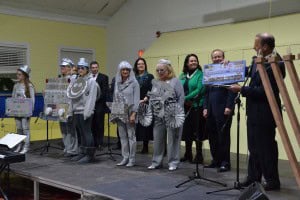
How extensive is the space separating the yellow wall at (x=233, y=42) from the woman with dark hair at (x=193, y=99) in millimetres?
1245

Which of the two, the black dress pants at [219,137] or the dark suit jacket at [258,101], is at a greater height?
the dark suit jacket at [258,101]

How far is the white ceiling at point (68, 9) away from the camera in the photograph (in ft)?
24.9

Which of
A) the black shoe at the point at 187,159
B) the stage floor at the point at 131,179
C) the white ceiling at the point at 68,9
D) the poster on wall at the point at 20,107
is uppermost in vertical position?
the white ceiling at the point at 68,9

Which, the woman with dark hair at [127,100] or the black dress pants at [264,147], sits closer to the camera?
the black dress pants at [264,147]

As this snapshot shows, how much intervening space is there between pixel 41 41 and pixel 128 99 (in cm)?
390

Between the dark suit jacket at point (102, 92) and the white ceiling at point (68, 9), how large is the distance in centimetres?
257

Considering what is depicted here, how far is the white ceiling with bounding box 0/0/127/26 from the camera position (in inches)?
299

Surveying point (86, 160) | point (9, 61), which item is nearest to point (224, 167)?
point (86, 160)

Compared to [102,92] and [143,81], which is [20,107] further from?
[143,81]

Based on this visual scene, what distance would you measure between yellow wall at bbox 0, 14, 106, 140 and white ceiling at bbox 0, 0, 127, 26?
4.8 inches

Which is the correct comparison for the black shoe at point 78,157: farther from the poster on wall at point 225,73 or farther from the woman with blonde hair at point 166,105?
the poster on wall at point 225,73

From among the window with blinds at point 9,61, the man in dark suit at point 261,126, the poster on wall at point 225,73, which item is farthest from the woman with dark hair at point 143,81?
the window with blinds at point 9,61

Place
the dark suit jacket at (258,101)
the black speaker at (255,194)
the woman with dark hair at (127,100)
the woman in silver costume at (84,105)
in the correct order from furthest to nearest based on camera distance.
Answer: the woman in silver costume at (84,105)
the woman with dark hair at (127,100)
the dark suit jacket at (258,101)
the black speaker at (255,194)

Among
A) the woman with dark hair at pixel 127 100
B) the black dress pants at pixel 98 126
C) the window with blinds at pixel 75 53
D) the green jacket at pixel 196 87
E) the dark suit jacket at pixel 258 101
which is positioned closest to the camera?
the dark suit jacket at pixel 258 101
